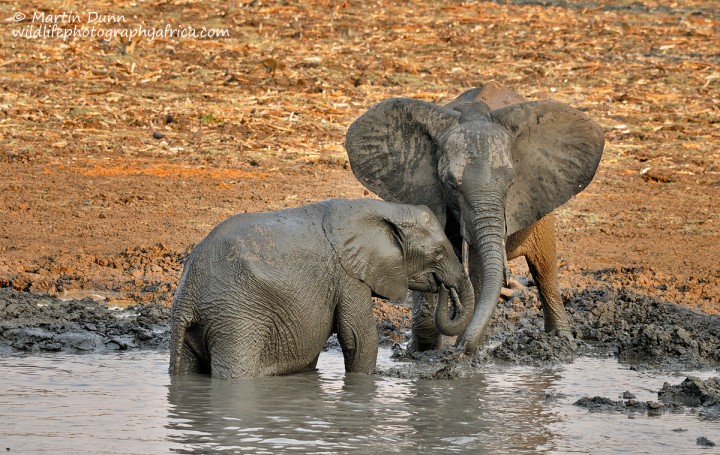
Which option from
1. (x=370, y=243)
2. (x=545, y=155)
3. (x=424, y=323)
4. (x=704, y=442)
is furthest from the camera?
(x=424, y=323)

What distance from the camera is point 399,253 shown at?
827 centimetres

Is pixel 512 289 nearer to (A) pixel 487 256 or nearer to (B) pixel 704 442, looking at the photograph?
(A) pixel 487 256

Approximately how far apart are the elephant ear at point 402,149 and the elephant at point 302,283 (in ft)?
1.84

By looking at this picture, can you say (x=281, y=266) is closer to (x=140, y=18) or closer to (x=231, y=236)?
(x=231, y=236)

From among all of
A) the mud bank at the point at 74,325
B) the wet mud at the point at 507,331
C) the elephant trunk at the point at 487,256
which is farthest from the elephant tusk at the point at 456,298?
the mud bank at the point at 74,325

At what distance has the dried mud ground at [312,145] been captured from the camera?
1066cm

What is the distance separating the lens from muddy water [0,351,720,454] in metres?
7.00

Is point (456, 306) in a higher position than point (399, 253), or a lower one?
lower

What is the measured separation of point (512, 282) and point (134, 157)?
562cm

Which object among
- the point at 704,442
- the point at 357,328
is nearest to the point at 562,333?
the point at 357,328

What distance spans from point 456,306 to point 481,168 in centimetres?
88

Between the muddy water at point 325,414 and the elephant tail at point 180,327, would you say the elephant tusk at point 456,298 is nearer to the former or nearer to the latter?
the muddy water at point 325,414

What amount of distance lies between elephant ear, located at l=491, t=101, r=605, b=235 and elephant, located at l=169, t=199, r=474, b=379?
0.79m

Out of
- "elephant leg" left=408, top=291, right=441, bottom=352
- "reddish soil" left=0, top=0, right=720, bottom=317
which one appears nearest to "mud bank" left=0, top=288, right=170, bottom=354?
"reddish soil" left=0, top=0, right=720, bottom=317
